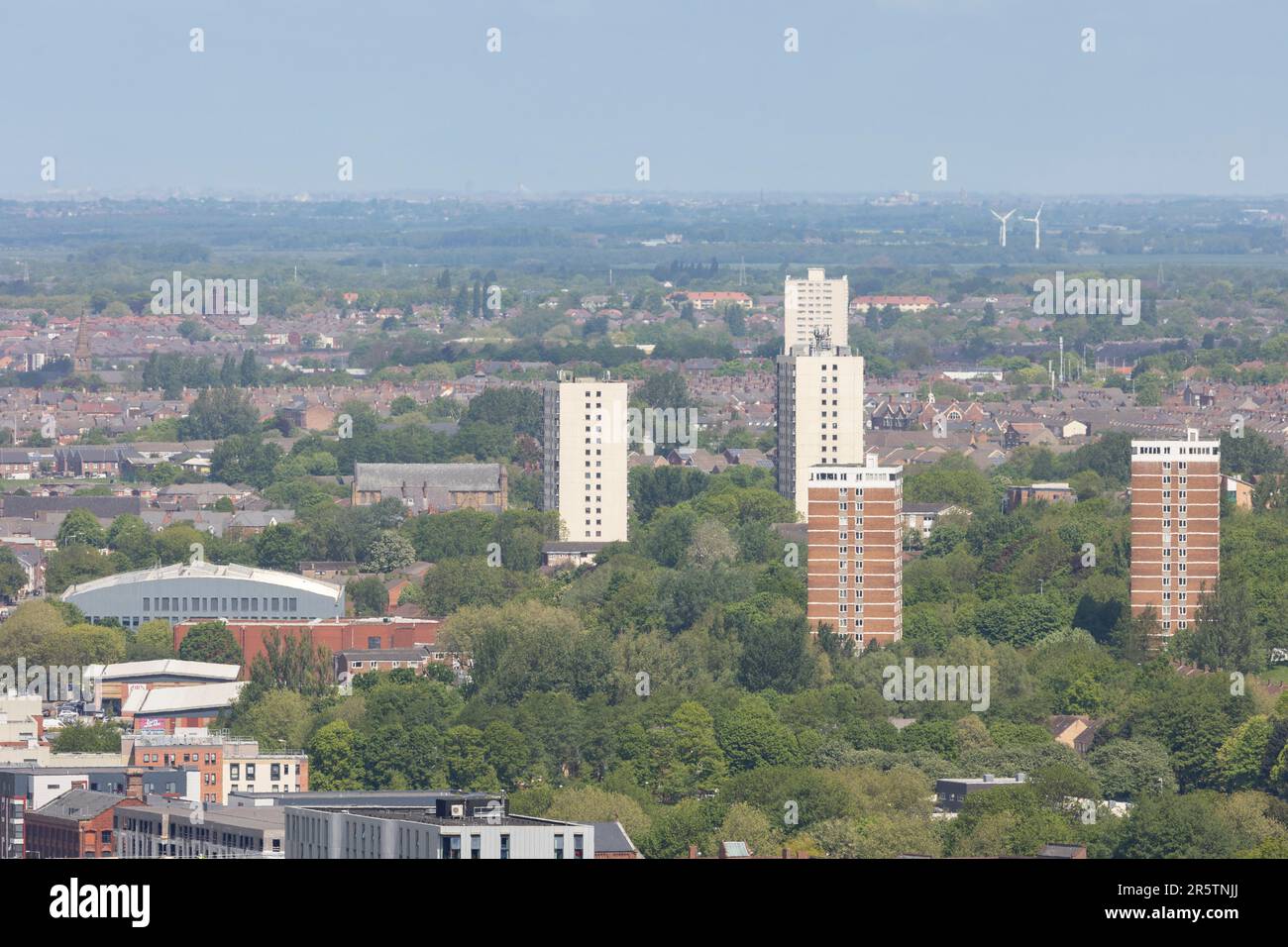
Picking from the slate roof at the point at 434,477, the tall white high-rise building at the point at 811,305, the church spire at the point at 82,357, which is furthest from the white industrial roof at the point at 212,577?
the church spire at the point at 82,357

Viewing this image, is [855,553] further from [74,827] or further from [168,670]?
[74,827]

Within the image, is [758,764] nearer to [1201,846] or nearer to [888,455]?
[1201,846]

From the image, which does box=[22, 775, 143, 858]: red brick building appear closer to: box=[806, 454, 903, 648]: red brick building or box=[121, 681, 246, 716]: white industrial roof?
box=[121, 681, 246, 716]: white industrial roof

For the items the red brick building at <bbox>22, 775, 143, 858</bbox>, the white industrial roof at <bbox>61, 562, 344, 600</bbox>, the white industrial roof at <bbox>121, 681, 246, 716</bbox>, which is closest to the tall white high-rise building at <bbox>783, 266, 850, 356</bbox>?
the white industrial roof at <bbox>61, 562, 344, 600</bbox>

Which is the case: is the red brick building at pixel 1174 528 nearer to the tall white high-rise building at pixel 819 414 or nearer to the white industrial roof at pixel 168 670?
the white industrial roof at pixel 168 670
